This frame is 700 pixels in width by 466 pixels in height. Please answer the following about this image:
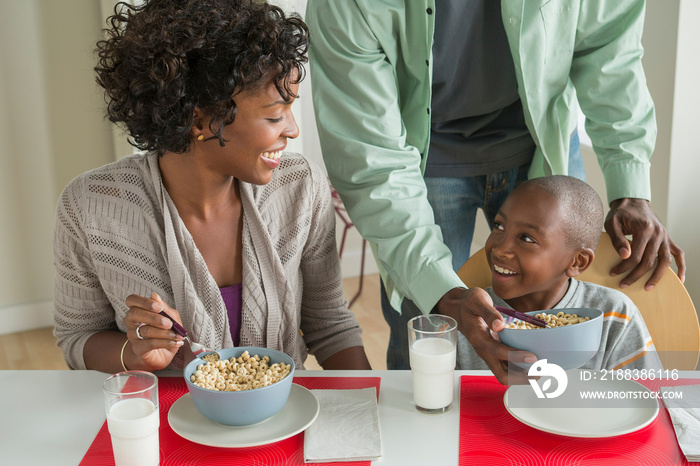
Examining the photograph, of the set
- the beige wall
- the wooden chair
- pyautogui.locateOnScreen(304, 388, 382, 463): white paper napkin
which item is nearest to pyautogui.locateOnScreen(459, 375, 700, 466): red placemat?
pyautogui.locateOnScreen(304, 388, 382, 463): white paper napkin

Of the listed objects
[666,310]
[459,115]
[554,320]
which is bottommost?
[666,310]

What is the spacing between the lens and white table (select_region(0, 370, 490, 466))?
1.13m

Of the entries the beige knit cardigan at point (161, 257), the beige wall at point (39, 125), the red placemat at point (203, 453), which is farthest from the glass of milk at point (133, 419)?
the beige wall at point (39, 125)

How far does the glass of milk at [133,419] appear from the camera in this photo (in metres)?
1.06

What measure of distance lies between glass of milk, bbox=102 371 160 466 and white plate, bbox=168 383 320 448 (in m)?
0.08

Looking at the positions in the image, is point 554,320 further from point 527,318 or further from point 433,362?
point 433,362

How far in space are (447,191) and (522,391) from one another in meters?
0.68

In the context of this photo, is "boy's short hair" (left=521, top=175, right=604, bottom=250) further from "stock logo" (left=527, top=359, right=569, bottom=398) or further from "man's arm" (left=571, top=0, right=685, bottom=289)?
"stock logo" (left=527, top=359, right=569, bottom=398)

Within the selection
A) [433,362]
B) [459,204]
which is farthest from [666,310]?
[433,362]

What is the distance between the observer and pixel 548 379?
1229 millimetres

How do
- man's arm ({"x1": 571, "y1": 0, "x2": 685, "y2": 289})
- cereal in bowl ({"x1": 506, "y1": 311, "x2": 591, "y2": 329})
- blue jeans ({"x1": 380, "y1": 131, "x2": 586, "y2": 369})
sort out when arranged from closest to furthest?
cereal in bowl ({"x1": 506, "y1": 311, "x2": 591, "y2": 329})
man's arm ({"x1": 571, "y1": 0, "x2": 685, "y2": 289})
blue jeans ({"x1": 380, "y1": 131, "x2": 586, "y2": 369})

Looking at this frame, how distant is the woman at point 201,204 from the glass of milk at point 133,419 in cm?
21

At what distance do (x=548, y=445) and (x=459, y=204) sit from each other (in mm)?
819

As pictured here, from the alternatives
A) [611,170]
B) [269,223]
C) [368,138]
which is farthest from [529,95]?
[269,223]
